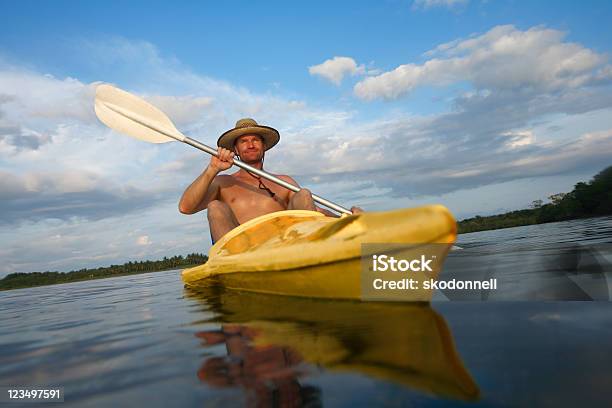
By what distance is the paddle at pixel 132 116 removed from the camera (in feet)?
17.0

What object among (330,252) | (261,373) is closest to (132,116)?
(330,252)

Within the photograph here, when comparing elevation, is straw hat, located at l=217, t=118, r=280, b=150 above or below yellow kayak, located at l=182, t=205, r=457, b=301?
above

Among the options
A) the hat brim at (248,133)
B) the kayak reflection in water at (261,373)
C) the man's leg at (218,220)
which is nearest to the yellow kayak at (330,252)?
the kayak reflection in water at (261,373)

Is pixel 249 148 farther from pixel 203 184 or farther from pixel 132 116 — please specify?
pixel 132 116

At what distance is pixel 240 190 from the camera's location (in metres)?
4.35

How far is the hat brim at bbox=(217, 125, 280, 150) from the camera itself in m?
4.48

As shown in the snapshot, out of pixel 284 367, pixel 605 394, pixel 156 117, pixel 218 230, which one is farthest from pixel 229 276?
pixel 156 117

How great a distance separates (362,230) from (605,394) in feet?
3.82

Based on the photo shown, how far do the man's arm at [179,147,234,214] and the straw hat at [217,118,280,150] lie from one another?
56 centimetres

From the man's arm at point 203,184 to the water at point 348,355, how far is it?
183 cm

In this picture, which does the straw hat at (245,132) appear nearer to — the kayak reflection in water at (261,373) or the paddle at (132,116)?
the paddle at (132,116)

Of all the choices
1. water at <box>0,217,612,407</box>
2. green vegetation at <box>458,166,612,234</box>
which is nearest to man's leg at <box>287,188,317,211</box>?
water at <box>0,217,612,407</box>

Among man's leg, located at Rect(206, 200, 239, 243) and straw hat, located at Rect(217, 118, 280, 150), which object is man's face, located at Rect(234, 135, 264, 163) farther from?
man's leg, located at Rect(206, 200, 239, 243)

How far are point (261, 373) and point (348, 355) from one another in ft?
0.81
